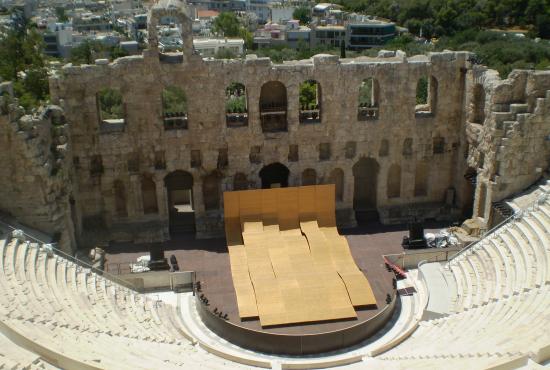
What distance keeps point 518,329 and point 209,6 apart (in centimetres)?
16269

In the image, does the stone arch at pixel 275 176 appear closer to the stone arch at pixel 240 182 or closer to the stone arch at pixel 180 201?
the stone arch at pixel 240 182

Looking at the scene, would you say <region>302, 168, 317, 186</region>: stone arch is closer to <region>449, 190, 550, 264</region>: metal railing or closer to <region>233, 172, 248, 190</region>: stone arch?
<region>233, 172, 248, 190</region>: stone arch

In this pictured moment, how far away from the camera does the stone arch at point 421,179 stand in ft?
113

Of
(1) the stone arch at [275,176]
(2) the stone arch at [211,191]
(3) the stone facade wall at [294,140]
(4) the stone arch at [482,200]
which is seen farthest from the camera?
(1) the stone arch at [275,176]

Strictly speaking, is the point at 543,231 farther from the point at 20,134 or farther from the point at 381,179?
the point at 20,134

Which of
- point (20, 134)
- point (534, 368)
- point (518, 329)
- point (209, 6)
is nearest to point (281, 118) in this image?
point (20, 134)

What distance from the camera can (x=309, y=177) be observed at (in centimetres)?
3391

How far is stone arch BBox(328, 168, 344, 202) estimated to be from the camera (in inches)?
1328

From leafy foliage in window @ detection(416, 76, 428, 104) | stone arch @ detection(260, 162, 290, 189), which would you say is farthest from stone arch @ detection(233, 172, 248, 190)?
leafy foliage in window @ detection(416, 76, 428, 104)

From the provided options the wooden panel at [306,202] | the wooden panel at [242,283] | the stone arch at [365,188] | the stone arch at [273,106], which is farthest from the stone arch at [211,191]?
the stone arch at [365,188]

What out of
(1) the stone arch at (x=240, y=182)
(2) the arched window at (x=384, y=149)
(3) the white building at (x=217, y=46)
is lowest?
(1) the stone arch at (x=240, y=182)

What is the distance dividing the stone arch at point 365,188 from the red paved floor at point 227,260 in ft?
3.22

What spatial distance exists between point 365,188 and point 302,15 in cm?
11081

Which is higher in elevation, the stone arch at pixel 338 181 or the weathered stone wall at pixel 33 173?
the weathered stone wall at pixel 33 173
